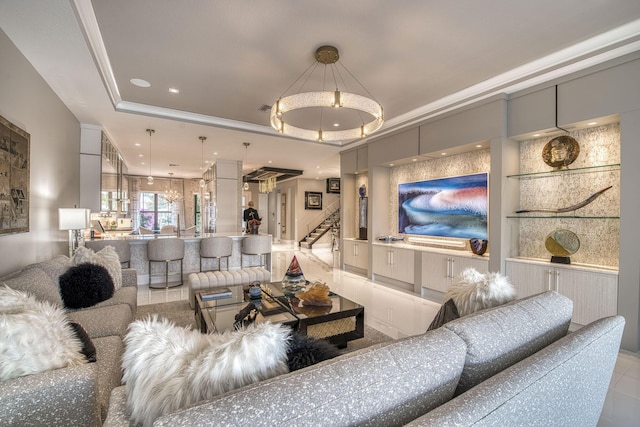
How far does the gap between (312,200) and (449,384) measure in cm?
1156

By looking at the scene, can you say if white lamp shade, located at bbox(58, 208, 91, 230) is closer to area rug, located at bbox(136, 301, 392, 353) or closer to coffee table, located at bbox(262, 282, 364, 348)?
area rug, located at bbox(136, 301, 392, 353)

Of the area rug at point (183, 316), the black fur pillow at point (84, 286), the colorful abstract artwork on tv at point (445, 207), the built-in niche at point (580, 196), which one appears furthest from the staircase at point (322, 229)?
the black fur pillow at point (84, 286)

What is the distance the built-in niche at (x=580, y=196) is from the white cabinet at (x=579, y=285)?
1.04 feet

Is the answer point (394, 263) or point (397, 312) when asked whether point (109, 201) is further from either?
point (397, 312)

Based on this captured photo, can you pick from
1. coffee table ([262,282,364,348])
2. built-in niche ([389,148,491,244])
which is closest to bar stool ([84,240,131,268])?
coffee table ([262,282,364,348])

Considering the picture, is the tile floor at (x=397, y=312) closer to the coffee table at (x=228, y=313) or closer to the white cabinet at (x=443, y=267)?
the white cabinet at (x=443, y=267)

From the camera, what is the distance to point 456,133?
4.23 m

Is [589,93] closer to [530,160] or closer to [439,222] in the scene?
[530,160]

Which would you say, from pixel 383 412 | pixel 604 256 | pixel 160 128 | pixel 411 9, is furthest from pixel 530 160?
pixel 160 128

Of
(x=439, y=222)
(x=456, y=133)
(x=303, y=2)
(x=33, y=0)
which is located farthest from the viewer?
(x=439, y=222)

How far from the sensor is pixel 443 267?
443 centimetres

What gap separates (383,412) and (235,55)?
3.43 metres

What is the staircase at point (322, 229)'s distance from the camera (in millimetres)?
11406

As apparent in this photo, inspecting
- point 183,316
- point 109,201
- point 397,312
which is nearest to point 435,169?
point 397,312
